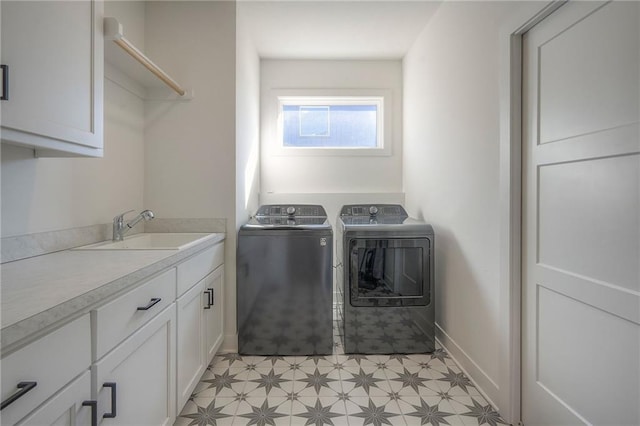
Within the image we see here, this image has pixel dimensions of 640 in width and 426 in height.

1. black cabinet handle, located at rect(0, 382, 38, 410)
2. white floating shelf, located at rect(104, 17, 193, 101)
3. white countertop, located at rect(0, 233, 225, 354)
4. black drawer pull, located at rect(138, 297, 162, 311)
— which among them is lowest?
black cabinet handle, located at rect(0, 382, 38, 410)

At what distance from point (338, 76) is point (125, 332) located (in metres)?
2.87

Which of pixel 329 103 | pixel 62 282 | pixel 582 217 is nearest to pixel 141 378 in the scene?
pixel 62 282

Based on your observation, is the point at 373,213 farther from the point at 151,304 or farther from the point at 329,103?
the point at 151,304

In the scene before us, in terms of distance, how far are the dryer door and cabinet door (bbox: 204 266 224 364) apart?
0.90 metres

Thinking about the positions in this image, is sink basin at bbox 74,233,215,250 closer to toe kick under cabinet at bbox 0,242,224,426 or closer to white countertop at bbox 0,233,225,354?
toe kick under cabinet at bbox 0,242,224,426

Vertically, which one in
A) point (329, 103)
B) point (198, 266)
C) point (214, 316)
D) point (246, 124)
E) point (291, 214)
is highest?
point (329, 103)

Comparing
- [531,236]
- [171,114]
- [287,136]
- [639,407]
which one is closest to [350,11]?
[287,136]

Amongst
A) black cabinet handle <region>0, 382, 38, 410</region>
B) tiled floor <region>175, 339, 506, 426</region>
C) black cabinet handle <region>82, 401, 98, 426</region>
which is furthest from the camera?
Result: tiled floor <region>175, 339, 506, 426</region>

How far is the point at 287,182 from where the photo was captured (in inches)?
123

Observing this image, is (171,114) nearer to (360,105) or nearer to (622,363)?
(360,105)

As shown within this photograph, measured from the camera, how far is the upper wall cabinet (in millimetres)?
944

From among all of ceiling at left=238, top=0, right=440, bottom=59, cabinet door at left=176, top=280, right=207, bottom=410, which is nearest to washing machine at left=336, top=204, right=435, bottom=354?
cabinet door at left=176, top=280, right=207, bottom=410

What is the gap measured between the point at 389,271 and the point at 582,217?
4.07ft

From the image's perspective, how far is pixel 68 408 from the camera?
0.78 meters
